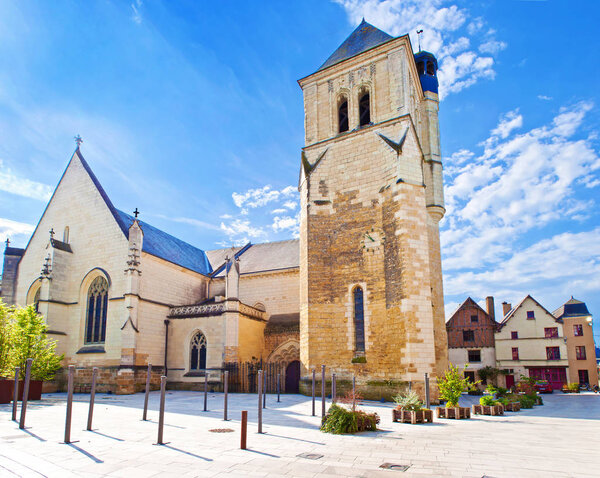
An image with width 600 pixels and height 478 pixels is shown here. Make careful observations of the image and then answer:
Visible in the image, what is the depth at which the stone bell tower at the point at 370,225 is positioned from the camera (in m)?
16.4

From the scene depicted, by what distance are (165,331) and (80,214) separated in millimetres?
8742

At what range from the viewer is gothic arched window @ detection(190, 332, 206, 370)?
23.1 m

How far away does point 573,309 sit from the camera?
127 feet

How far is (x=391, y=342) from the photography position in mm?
16406

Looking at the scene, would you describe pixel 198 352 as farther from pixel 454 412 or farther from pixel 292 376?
pixel 454 412

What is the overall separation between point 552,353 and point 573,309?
18.1 feet

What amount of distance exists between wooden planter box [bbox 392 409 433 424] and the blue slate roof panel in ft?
57.2

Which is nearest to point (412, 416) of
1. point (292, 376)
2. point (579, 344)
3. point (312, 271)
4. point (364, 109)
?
point (312, 271)

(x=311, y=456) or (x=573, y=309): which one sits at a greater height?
(x=573, y=309)

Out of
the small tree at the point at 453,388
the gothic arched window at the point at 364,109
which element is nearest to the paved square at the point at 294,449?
the small tree at the point at 453,388

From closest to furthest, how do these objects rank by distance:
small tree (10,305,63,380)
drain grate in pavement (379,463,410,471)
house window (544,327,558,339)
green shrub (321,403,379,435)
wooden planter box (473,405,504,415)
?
1. drain grate in pavement (379,463,410,471)
2. green shrub (321,403,379,435)
3. wooden planter box (473,405,504,415)
4. small tree (10,305,63,380)
5. house window (544,327,558,339)

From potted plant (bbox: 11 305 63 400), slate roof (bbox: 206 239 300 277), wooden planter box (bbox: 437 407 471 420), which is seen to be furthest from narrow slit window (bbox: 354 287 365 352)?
potted plant (bbox: 11 305 63 400)

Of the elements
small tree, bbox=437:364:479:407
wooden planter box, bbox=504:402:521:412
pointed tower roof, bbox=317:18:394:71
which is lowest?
wooden planter box, bbox=504:402:521:412

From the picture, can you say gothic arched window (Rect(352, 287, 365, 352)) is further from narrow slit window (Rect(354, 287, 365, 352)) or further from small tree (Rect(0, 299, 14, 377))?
small tree (Rect(0, 299, 14, 377))
